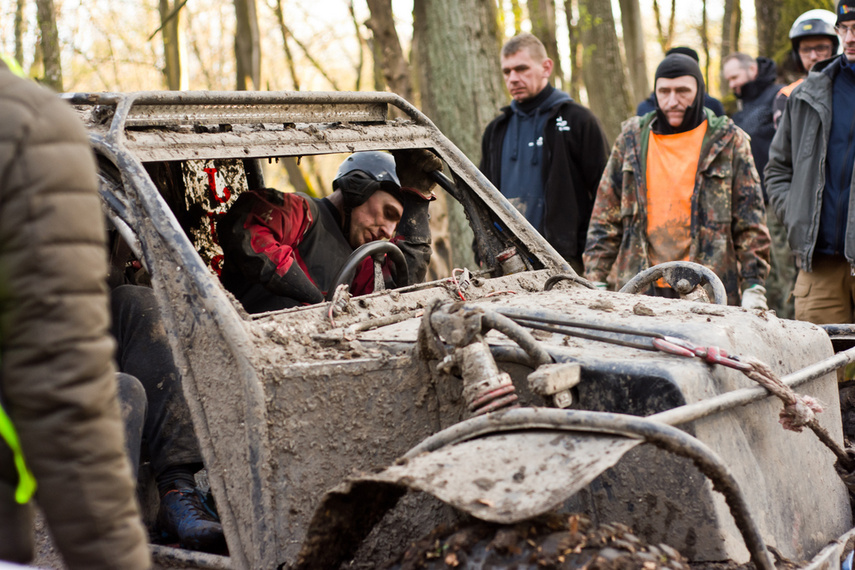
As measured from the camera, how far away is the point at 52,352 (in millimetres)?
1469

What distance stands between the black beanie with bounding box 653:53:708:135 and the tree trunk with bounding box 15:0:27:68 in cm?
1161

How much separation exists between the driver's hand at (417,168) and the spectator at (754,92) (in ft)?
13.9

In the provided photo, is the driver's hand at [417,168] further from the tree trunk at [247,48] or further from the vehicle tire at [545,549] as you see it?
the tree trunk at [247,48]

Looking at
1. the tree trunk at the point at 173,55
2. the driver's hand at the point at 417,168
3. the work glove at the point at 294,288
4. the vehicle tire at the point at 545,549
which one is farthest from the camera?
the tree trunk at the point at 173,55

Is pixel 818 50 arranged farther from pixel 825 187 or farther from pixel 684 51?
pixel 825 187

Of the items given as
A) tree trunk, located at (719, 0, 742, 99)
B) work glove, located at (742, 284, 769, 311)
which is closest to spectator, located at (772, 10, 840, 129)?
work glove, located at (742, 284, 769, 311)

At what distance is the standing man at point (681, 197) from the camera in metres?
4.95

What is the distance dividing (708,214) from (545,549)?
3.54 metres

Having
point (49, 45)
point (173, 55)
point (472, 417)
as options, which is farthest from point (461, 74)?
point (173, 55)

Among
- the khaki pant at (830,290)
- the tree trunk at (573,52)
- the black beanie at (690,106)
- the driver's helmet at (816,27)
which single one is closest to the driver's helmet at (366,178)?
the black beanie at (690,106)

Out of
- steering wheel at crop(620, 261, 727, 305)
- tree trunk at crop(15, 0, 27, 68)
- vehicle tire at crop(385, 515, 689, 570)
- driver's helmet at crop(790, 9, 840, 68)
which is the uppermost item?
tree trunk at crop(15, 0, 27, 68)

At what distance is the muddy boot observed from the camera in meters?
2.71

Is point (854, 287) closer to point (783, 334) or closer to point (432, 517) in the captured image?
point (783, 334)

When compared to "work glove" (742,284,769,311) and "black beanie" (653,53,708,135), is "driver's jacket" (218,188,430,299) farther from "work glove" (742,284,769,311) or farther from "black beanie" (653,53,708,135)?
"black beanie" (653,53,708,135)
